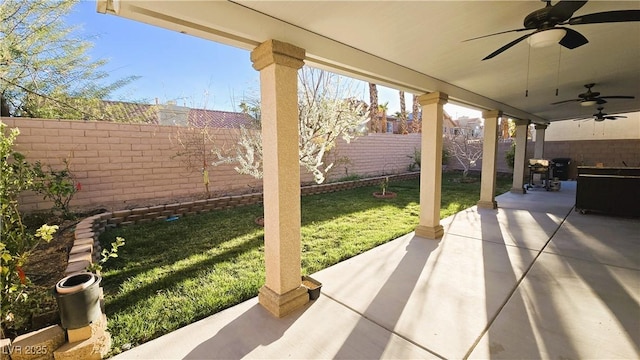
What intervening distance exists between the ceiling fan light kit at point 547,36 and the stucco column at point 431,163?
6.04 feet

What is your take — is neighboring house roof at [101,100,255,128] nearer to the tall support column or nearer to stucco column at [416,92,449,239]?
stucco column at [416,92,449,239]

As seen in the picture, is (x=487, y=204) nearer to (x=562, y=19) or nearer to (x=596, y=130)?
(x=562, y=19)

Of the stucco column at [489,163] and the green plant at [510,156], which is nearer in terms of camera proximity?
the stucco column at [489,163]

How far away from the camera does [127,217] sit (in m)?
4.77

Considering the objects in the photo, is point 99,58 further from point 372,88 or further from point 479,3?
point 372,88

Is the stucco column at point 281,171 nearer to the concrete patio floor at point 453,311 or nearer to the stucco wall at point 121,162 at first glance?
the concrete patio floor at point 453,311

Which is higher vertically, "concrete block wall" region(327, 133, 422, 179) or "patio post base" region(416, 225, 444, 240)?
"concrete block wall" region(327, 133, 422, 179)

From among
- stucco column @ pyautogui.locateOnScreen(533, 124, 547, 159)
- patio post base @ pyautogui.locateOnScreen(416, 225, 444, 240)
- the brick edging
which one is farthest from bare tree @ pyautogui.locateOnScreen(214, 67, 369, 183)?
stucco column @ pyautogui.locateOnScreen(533, 124, 547, 159)

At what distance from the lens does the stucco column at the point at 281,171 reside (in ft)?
7.44

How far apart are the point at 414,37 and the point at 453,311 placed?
8.66ft

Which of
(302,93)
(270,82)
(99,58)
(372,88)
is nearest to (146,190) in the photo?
(99,58)

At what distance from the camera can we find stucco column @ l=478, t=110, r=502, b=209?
20.6 feet

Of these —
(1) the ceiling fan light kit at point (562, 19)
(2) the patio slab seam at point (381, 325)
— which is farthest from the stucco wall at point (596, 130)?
(2) the patio slab seam at point (381, 325)

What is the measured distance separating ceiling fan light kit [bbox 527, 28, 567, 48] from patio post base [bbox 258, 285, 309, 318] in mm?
3008
